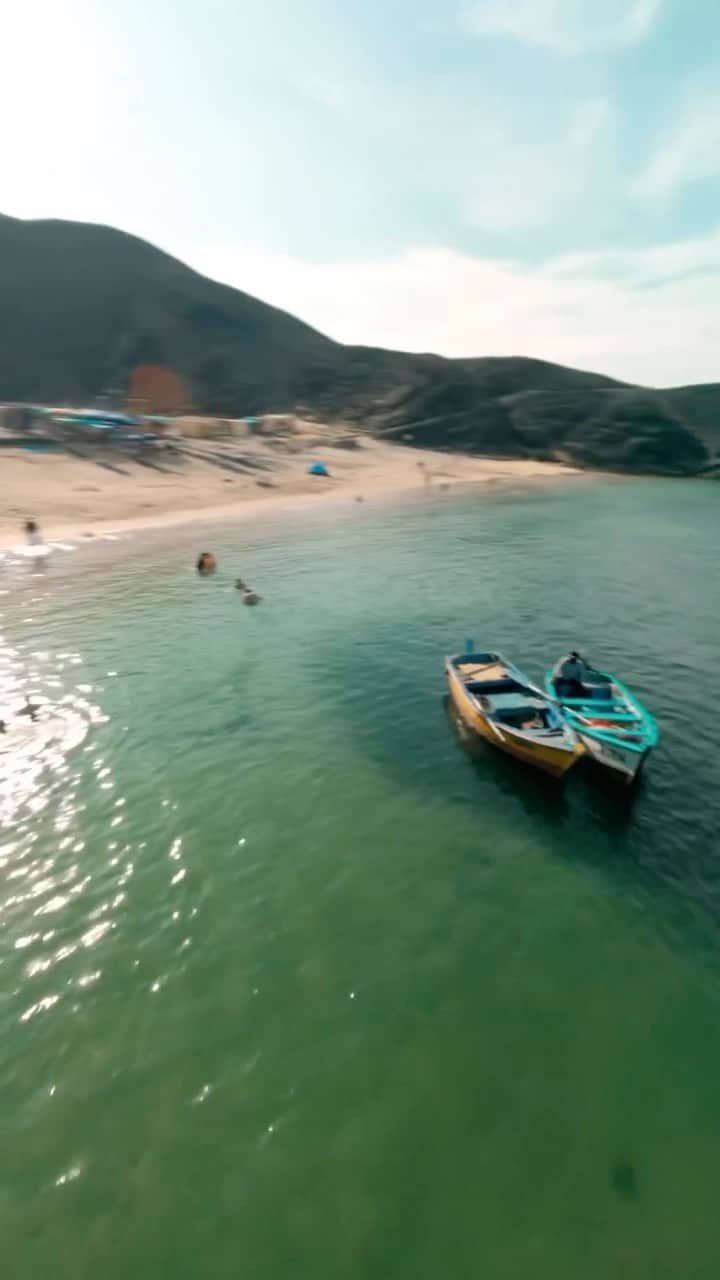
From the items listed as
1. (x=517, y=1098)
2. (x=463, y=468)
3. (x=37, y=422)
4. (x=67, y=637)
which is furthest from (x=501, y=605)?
(x=463, y=468)

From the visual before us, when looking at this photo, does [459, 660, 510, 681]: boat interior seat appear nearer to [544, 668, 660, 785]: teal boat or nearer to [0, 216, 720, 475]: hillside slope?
[544, 668, 660, 785]: teal boat

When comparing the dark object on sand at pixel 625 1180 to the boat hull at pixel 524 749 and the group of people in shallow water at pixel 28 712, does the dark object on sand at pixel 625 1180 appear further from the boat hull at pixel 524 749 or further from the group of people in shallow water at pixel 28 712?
the group of people in shallow water at pixel 28 712

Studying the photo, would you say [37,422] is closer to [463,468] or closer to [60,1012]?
[463,468]

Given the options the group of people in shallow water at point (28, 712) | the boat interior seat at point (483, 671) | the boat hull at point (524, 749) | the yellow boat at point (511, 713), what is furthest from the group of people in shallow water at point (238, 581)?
the boat hull at point (524, 749)

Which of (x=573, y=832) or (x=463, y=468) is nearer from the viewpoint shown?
(x=573, y=832)

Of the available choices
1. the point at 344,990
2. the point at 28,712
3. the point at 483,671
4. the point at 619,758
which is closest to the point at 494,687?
the point at 483,671

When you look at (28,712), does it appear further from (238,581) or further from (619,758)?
(619,758)

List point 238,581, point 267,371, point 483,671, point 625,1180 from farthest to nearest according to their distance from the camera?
point 267,371, point 238,581, point 483,671, point 625,1180

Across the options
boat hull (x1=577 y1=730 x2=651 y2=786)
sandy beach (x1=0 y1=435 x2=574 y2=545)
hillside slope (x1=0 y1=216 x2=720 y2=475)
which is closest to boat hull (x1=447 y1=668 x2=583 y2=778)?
boat hull (x1=577 y1=730 x2=651 y2=786)
